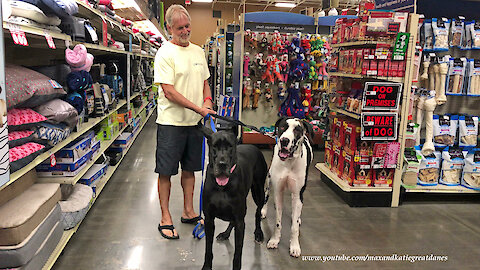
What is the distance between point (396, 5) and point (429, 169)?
73.4 inches

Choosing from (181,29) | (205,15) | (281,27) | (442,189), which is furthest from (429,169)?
(205,15)

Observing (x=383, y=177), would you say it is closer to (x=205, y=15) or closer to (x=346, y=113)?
(x=346, y=113)

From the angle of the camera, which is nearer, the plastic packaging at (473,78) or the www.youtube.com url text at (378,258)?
the www.youtube.com url text at (378,258)

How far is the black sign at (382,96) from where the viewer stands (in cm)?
373

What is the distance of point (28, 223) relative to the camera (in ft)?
6.72

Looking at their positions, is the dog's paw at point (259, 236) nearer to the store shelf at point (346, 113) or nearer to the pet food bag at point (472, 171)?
the store shelf at point (346, 113)

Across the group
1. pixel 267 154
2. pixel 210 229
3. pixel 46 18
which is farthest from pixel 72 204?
pixel 267 154

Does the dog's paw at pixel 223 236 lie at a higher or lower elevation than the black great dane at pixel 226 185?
lower

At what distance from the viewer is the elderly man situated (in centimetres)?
286

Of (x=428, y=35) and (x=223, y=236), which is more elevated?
(x=428, y=35)

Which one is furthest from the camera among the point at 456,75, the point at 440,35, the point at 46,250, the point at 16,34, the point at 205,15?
the point at 205,15

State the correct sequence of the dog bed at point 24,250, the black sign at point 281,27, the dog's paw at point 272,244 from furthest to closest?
the black sign at point 281,27, the dog's paw at point 272,244, the dog bed at point 24,250

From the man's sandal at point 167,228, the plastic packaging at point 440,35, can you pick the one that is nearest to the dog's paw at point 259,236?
the man's sandal at point 167,228

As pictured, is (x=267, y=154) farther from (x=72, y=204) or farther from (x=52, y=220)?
(x=52, y=220)
